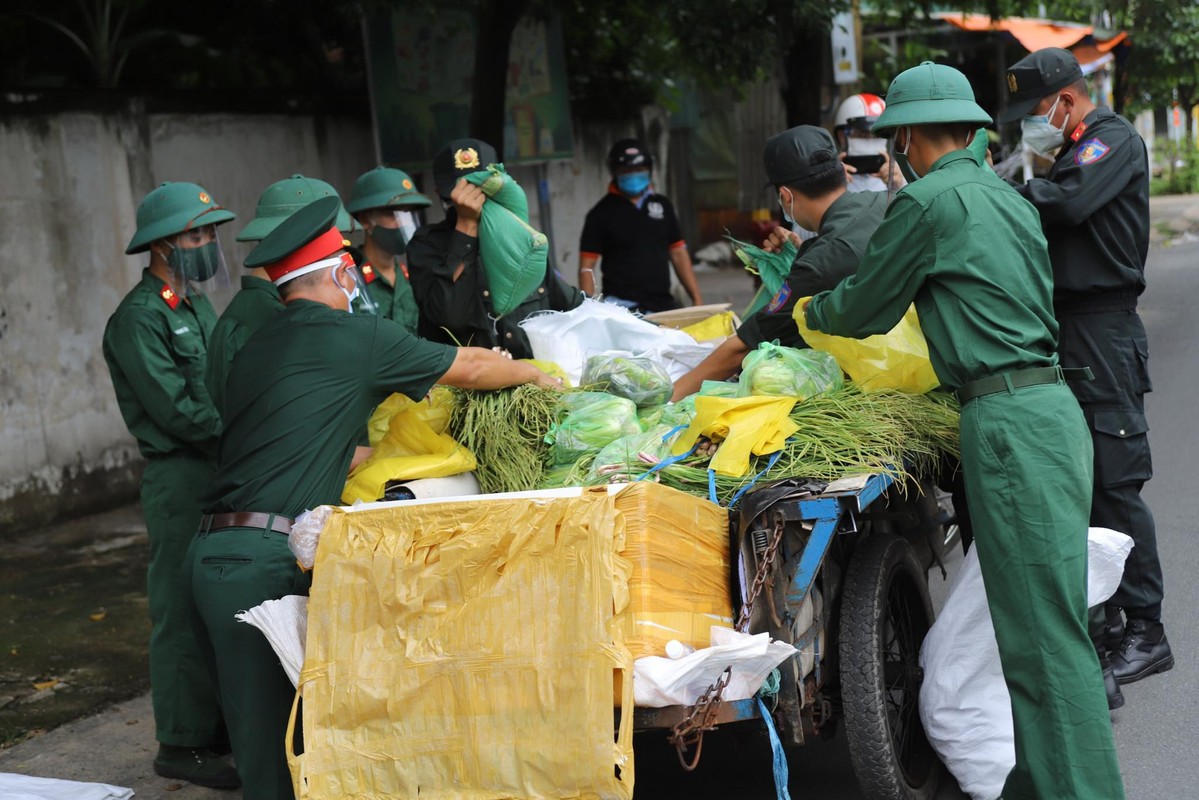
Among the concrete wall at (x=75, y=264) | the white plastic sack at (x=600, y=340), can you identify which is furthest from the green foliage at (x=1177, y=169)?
the white plastic sack at (x=600, y=340)

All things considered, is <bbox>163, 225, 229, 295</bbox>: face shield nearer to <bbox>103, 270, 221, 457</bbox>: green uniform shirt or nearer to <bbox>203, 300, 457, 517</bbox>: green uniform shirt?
<bbox>103, 270, 221, 457</bbox>: green uniform shirt

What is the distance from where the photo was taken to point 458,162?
473 centimetres

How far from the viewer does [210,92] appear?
9.02 meters

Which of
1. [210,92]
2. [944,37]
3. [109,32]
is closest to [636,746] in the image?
[210,92]

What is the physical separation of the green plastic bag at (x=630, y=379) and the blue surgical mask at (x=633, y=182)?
13.7ft

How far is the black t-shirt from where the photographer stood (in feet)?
28.2

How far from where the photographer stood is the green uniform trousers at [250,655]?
11.9 feet

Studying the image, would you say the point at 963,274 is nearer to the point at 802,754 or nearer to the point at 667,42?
the point at 802,754

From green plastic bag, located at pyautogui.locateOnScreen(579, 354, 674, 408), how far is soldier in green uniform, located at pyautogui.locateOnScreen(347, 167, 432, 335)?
147cm

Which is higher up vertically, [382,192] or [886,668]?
[382,192]

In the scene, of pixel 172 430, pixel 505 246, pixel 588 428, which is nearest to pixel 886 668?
pixel 588 428

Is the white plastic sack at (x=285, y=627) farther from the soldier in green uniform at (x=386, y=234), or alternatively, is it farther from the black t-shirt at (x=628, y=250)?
the black t-shirt at (x=628, y=250)

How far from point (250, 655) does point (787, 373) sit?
68.8 inches

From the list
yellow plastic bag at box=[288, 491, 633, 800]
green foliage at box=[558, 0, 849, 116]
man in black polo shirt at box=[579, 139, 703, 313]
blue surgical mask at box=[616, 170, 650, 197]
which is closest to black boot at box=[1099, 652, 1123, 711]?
yellow plastic bag at box=[288, 491, 633, 800]
